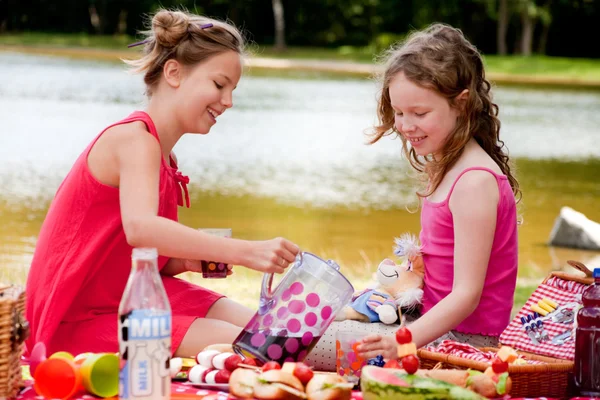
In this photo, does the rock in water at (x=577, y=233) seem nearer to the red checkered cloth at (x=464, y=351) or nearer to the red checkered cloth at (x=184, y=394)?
the red checkered cloth at (x=464, y=351)

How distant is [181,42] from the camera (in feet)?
10.8

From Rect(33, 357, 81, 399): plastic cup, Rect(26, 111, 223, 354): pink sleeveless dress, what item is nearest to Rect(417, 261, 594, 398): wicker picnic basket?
Rect(26, 111, 223, 354): pink sleeveless dress

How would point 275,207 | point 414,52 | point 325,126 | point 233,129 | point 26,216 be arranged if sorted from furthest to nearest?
point 325,126, point 233,129, point 275,207, point 26,216, point 414,52

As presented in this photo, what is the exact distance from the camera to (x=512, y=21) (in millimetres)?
42938

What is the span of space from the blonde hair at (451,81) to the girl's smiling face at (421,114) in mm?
21

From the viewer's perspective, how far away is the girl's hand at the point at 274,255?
2770 millimetres

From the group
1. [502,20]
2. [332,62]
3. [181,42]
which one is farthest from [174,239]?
[502,20]

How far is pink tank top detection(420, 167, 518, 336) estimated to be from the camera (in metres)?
3.29

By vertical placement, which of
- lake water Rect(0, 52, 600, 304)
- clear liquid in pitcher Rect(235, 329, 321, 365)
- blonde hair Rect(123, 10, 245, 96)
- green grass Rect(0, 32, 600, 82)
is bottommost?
green grass Rect(0, 32, 600, 82)

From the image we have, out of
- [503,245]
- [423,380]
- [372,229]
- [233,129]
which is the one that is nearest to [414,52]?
[503,245]

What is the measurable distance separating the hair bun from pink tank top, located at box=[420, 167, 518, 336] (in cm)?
103

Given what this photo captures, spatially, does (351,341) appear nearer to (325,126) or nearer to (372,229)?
(372,229)

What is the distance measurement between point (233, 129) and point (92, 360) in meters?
12.8

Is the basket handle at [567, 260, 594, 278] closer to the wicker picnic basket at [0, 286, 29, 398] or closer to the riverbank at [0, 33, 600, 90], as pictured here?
the wicker picnic basket at [0, 286, 29, 398]
